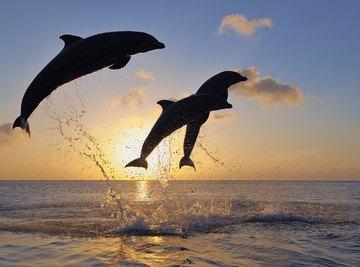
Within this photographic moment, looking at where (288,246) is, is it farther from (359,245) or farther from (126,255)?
(126,255)

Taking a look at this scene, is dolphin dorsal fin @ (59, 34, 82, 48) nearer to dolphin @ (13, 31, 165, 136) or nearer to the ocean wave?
Result: dolphin @ (13, 31, 165, 136)

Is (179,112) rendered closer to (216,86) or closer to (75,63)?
(216,86)

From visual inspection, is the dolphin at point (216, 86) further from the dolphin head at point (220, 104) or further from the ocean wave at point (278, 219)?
the ocean wave at point (278, 219)

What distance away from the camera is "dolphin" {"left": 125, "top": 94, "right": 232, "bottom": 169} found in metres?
10.3

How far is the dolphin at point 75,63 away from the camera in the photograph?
7.93 m

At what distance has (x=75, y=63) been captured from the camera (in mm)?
7930

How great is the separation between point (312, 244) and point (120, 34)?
846 centimetres

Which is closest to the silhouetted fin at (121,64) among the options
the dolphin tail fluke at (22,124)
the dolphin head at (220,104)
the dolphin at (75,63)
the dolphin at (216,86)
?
the dolphin at (75,63)

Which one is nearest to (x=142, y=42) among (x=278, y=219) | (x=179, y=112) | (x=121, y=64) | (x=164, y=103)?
(x=121, y=64)

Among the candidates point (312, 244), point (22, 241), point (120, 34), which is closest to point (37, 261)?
point (22, 241)

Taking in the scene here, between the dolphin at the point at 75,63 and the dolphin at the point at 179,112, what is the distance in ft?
8.91

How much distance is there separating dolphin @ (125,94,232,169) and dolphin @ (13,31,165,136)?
8.91 ft

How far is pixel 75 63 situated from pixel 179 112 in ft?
10.8

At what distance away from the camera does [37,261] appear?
994 cm
